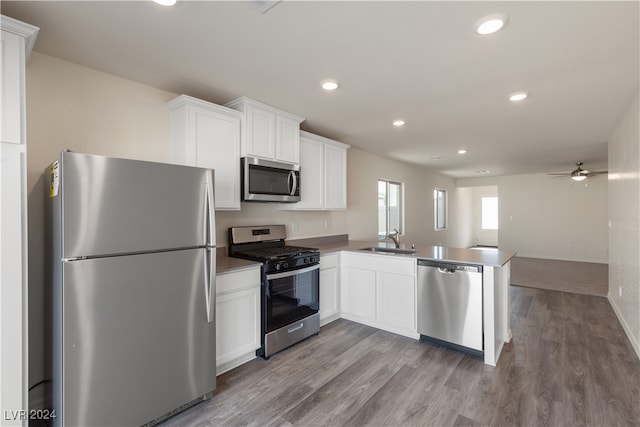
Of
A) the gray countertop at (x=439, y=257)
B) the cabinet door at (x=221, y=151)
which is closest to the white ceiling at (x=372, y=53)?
the cabinet door at (x=221, y=151)

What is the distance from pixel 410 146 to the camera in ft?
16.2

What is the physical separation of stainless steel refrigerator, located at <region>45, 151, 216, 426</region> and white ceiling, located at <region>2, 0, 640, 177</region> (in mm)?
816

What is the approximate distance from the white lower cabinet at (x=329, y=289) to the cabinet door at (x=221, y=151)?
121cm

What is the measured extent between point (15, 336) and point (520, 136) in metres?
5.41

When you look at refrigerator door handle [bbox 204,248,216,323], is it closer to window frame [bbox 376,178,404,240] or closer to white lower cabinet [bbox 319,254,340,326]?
white lower cabinet [bbox 319,254,340,326]

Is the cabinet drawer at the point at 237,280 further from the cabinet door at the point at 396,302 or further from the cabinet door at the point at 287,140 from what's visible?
the cabinet door at the point at 396,302

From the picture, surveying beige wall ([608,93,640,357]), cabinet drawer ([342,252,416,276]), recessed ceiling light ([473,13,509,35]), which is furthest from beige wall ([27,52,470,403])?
beige wall ([608,93,640,357])

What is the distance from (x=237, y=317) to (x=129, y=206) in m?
1.26

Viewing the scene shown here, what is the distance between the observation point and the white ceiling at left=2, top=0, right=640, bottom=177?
165 cm

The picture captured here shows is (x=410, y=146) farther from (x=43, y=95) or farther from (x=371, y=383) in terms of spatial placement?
(x=43, y=95)

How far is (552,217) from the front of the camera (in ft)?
26.8

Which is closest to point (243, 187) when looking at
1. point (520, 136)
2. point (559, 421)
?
point (559, 421)

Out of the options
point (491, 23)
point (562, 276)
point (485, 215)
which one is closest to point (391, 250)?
point (491, 23)

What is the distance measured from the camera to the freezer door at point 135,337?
5.25 feet
